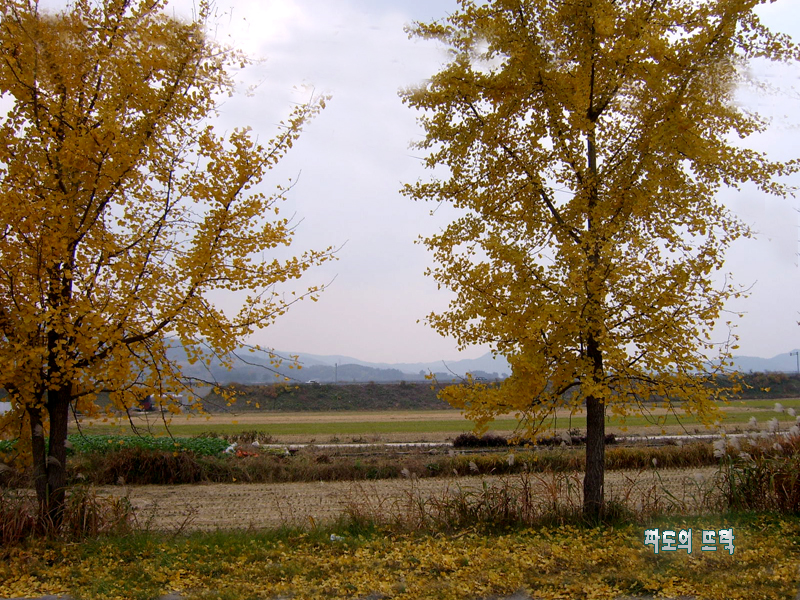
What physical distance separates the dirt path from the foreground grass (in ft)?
3.25

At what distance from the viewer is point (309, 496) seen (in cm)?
1299

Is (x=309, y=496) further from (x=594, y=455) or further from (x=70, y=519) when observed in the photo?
(x=594, y=455)

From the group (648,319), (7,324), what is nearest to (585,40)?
(648,319)

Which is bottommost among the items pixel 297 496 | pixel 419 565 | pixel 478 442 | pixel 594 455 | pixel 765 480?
pixel 478 442

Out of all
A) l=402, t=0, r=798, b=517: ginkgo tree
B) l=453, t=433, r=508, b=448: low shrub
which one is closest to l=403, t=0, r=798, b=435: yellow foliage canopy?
l=402, t=0, r=798, b=517: ginkgo tree

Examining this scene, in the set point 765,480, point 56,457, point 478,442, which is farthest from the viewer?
point 478,442

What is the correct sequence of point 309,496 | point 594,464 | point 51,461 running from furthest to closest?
point 309,496 < point 594,464 < point 51,461

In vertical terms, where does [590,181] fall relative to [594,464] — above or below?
above

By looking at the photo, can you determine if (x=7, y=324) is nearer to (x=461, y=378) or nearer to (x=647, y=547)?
(x=461, y=378)

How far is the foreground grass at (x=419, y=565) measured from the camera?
5.02 meters

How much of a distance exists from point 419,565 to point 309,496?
7771 mm

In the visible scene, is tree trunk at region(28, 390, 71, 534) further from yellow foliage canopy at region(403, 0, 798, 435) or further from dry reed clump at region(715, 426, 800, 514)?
dry reed clump at region(715, 426, 800, 514)

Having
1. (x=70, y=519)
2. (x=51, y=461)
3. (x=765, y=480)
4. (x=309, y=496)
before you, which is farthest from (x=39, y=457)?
(x=765, y=480)

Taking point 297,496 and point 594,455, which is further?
point 297,496
